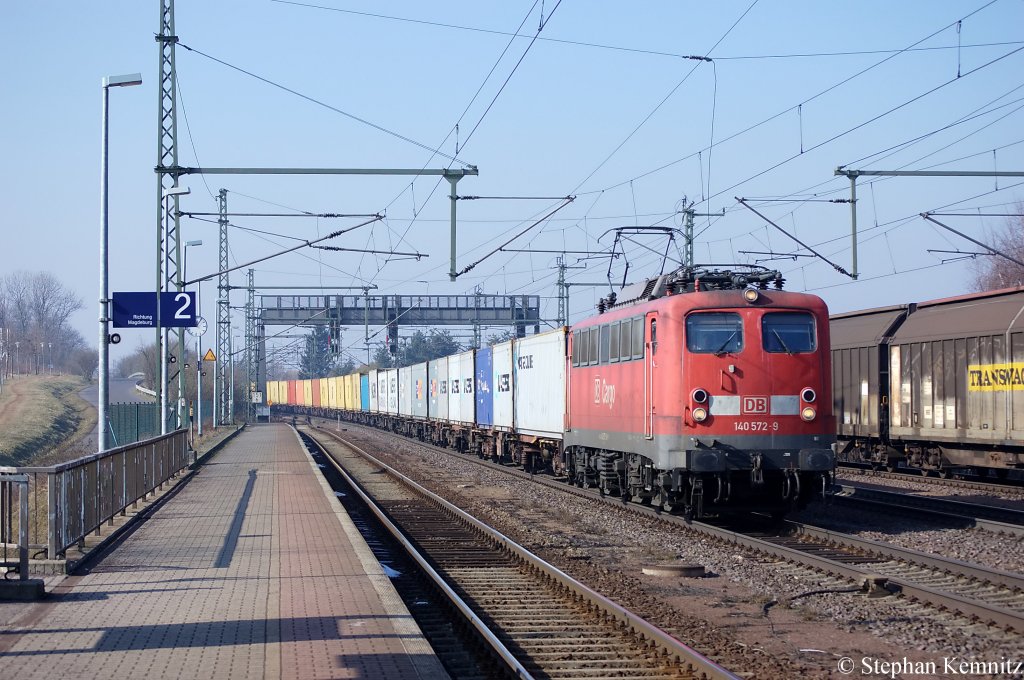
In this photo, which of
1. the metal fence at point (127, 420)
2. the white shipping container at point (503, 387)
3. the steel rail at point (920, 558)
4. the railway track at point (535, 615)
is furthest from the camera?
the metal fence at point (127, 420)

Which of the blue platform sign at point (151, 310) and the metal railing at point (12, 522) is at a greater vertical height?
the blue platform sign at point (151, 310)

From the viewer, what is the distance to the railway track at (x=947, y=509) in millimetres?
14055

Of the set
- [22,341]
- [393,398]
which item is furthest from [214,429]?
[22,341]

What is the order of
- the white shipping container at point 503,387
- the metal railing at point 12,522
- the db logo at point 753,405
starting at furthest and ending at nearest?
the white shipping container at point 503,387 < the db logo at point 753,405 < the metal railing at point 12,522

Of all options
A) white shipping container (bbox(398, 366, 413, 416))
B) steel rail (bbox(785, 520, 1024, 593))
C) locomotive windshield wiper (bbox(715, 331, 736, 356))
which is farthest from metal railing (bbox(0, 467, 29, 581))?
white shipping container (bbox(398, 366, 413, 416))

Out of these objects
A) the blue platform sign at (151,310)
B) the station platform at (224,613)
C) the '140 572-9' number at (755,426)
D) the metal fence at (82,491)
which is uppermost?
the blue platform sign at (151,310)

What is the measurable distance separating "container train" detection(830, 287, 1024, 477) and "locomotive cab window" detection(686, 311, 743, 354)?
6899 millimetres

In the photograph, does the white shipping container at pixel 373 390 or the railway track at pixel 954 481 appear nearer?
the railway track at pixel 954 481

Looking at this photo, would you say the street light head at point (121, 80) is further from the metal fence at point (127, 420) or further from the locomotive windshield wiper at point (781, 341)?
the metal fence at point (127, 420)

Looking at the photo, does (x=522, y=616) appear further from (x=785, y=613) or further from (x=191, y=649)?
(x=191, y=649)

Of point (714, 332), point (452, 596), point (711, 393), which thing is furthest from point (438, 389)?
point (452, 596)

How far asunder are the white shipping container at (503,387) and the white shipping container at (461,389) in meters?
3.56

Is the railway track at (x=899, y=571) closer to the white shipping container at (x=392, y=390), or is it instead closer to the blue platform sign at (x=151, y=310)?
the blue platform sign at (x=151, y=310)

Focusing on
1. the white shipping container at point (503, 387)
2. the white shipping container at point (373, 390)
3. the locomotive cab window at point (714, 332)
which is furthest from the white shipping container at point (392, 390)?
the locomotive cab window at point (714, 332)
